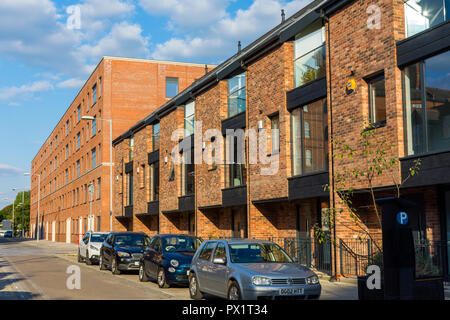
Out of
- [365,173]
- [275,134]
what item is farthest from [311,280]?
[275,134]

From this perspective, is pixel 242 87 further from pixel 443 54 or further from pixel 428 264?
pixel 428 264

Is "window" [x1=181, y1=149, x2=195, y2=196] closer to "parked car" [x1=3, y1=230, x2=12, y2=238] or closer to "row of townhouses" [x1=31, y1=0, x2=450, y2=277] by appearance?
"row of townhouses" [x1=31, y1=0, x2=450, y2=277]

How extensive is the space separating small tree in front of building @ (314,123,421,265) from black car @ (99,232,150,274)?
23.5ft

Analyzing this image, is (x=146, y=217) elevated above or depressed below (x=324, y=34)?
below

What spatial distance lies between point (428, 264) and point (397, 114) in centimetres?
395

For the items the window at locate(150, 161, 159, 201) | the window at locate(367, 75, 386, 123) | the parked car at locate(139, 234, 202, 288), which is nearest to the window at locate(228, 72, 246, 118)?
the parked car at locate(139, 234, 202, 288)

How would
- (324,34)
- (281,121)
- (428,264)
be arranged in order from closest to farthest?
(428,264), (324,34), (281,121)

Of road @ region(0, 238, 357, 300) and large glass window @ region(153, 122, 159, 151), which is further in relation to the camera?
large glass window @ region(153, 122, 159, 151)

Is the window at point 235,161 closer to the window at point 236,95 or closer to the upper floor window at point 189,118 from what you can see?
the window at point 236,95

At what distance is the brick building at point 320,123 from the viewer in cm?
1380

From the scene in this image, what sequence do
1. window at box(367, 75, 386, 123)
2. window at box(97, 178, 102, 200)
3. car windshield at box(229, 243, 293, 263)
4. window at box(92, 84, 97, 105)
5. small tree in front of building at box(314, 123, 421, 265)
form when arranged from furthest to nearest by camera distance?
window at box(92, 84, 97, 105), window at box(97, 178, 102, 200), window at box(367, 75, 386, 123), small tree in front of building at box(314, 123, 421, 265), car windshield at box(229, 243, 293, 263)

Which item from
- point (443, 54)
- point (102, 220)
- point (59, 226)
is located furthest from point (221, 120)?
point (59, 226)

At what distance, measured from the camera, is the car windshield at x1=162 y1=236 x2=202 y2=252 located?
16.7m

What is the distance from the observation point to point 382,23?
48.9ft
